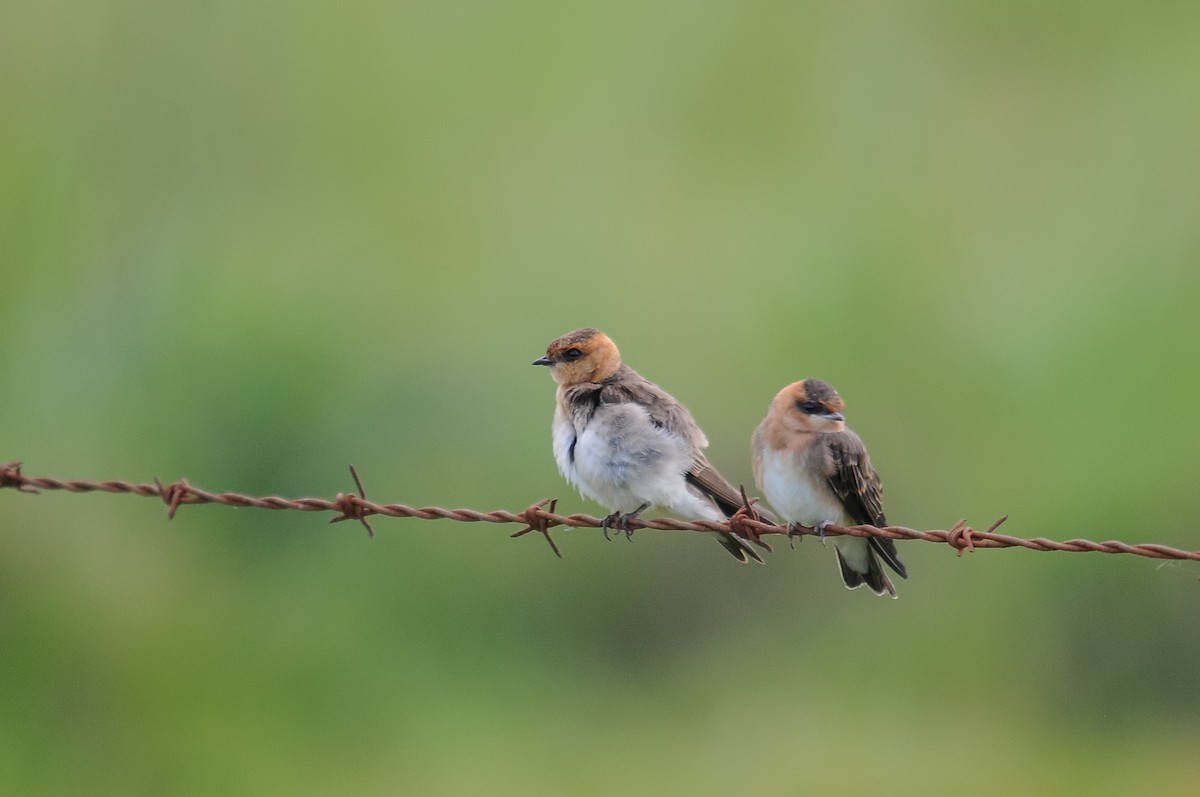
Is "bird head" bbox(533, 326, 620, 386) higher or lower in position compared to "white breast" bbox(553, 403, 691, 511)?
higher

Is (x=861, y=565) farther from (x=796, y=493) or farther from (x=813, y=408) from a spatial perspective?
(x=813, y=408)

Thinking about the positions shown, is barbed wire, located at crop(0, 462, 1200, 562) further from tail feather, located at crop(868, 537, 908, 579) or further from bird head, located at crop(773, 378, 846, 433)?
bird head, located at crop(773, 378, 846, 433)

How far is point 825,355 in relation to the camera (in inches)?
662

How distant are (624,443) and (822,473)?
92 cm

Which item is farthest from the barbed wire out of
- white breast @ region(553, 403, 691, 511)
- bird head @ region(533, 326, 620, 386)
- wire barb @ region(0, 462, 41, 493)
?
bird head @ region(533, 326, 620, 386)

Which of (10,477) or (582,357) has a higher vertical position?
(582,357)

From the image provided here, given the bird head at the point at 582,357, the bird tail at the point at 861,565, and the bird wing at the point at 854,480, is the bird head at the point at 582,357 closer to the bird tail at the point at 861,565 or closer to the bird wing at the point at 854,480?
the bird wing at the point at 854,480

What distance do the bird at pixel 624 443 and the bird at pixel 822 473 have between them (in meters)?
0.26

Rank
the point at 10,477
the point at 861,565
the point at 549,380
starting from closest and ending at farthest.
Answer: the point at 10,477
the point at 861,565
the point at 549,380

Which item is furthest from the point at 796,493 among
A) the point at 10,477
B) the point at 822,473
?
the point at 10,477

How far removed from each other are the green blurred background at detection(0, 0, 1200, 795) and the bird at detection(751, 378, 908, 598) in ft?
16.4

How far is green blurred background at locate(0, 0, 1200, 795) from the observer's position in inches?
→ 535

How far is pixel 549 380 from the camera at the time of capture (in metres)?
16.0

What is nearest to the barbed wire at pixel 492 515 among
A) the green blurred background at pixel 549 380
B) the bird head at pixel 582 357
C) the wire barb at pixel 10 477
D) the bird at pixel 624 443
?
the wire barb at pixel 10 477
